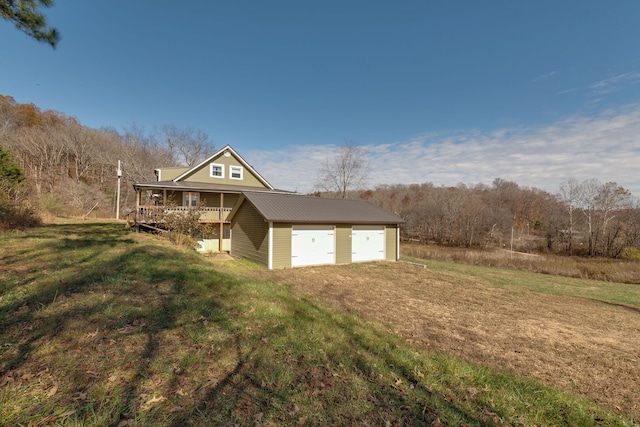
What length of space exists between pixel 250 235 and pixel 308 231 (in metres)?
3.26

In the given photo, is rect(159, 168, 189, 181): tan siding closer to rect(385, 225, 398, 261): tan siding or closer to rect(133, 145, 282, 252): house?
rect(133, 145, 282, 252): house

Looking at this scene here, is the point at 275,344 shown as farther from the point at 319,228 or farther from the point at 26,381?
the point at 319,228

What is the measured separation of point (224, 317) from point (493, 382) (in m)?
4.32

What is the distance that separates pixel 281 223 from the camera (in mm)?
13242

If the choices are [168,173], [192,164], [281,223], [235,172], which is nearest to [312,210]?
[281,223]

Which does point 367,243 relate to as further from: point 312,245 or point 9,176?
point 9,176

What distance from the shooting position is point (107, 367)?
3004mm

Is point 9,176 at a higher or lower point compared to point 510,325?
higher

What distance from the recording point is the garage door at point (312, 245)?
1368cm

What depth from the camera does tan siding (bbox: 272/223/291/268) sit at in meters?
13.0

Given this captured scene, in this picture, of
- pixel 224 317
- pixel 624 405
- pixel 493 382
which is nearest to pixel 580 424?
pixel 493 382

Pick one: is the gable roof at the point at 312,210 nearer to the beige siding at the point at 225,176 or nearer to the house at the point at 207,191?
the house at the point at 207,191

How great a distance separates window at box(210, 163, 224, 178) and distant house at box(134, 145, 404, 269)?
0.07 meters

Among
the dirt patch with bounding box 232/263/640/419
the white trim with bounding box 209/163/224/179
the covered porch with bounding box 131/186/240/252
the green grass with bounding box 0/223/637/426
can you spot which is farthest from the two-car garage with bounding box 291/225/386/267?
the white trim with bounding box 209/163/224/179
